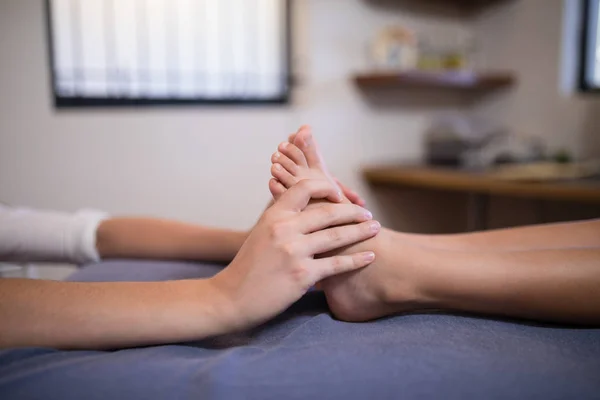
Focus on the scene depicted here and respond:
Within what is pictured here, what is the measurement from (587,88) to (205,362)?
2.35m

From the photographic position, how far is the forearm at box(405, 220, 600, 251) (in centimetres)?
87

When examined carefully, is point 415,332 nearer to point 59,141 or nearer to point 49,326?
point 49,326

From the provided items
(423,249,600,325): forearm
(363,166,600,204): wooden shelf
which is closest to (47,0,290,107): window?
(363,166,600,204): wooden shelf

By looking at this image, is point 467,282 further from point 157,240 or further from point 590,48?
point 590,48

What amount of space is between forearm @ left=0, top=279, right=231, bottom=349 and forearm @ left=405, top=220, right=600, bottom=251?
36 cm

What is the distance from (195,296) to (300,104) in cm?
184

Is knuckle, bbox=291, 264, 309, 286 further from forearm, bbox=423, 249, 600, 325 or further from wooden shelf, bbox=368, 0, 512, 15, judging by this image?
wooden shelf, bbox=368, 0, 512, 15

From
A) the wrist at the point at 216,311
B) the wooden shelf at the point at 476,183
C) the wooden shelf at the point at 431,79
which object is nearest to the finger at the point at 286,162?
the wrist at the point at 216,311

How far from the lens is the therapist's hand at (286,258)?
0.70 m

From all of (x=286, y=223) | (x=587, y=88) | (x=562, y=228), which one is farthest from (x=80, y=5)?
(x=587, y=88)

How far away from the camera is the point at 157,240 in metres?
1.14

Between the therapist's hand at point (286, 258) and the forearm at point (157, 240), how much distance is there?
37 centimetres

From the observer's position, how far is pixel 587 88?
7.91 ft

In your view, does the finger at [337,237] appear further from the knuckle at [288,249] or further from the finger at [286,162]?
the finger at [286,162]
